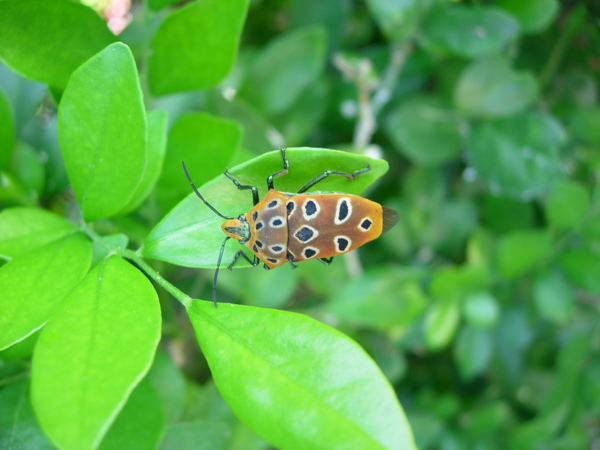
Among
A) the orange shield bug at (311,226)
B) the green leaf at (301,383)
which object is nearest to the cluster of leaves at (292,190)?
the green leaf at (301,383)

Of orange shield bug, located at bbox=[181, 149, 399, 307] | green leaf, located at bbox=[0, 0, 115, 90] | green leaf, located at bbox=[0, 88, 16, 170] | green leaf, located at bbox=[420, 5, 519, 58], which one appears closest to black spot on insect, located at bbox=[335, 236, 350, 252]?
orange shield bug, located at bbox=[181, 149, 399, 307]

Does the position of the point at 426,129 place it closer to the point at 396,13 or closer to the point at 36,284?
the point at 396,13

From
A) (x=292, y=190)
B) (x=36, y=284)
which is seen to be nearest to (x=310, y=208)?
(x=292, y=190)

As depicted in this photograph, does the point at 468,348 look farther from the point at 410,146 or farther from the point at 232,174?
the point at 232,174

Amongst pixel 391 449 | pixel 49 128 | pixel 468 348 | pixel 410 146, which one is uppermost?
pixel 49 128

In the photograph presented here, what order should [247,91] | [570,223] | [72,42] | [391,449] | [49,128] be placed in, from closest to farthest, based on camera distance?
[391,449]
[72,42]
[49,128]
[570,223]
[247,91]

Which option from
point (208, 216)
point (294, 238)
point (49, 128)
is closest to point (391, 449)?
point (208, 216)

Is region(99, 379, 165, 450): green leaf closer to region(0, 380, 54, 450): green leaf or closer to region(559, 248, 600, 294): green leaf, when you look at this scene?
region(0, 380, 54, 450): green leaf

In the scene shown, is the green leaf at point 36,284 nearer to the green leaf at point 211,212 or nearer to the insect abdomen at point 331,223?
the green leaf at point 211,212
